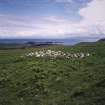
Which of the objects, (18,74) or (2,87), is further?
(18,74)

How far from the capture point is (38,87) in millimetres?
23547

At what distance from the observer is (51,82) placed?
25.2 m

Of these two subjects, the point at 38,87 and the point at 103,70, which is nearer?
the point at 38,87

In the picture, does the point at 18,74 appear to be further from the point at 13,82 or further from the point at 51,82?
the point at 51,82

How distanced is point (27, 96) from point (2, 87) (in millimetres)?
4610

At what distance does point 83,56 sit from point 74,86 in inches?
800

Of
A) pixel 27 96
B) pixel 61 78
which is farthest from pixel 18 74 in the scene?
pixel 27 96

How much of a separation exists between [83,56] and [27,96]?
2361 centimetres

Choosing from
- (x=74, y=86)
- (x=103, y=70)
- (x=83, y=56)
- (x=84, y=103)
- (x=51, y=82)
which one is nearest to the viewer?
(x=84, y=103)

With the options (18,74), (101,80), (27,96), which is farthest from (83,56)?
(27,96)

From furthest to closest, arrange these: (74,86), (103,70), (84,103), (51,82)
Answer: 1. (103,70)
2. (51,82)
3. (74,86)
4. (84,103)

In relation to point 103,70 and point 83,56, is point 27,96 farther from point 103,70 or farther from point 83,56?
point 83,56

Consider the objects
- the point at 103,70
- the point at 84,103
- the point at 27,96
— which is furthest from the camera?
the point at 103,70

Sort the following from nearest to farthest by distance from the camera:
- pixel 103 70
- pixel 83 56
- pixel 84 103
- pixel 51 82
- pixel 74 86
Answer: pixel 84 103
pixel 74 86
pixel 51 82
pixel 103 70
pixel 83 56
